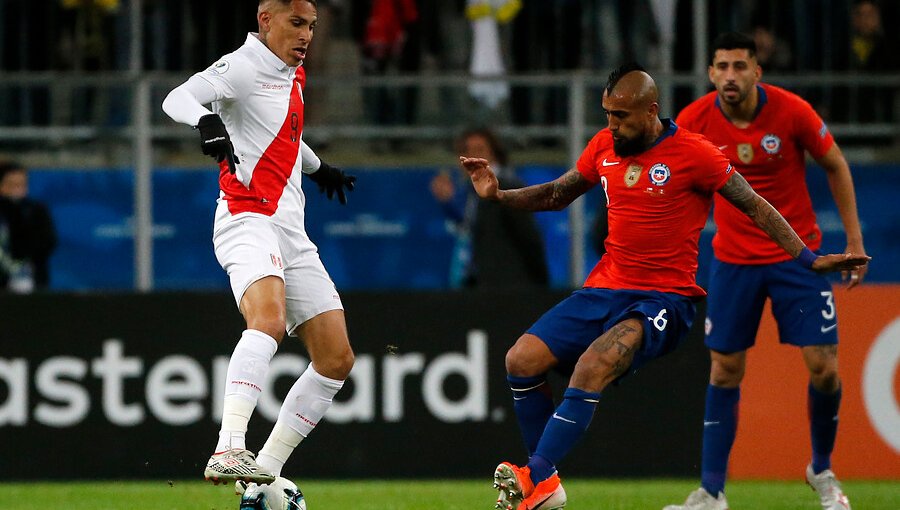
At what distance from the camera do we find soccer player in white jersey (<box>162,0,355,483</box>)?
7.16 m

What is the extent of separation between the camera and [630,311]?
24.0ft

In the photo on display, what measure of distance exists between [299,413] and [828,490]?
289cm

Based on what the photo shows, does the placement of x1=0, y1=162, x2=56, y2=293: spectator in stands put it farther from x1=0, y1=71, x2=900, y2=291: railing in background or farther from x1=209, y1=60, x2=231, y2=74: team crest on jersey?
x1=209, y1=60, x2=231, y2=74: team crest on jersey

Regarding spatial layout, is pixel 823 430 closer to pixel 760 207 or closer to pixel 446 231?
pixel 760 207

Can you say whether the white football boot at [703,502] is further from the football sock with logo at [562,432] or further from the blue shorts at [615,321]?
the football sock with logo at [562,432]

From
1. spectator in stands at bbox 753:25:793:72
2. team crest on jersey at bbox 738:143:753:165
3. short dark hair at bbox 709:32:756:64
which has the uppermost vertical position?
spectator in stands at bbox 753:25:793:72

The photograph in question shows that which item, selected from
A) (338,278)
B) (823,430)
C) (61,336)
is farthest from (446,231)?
(823,430)

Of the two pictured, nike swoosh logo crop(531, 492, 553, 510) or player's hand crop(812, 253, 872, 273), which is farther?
player's hand crop(812, 253, 872, 273)

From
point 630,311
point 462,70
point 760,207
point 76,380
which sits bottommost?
point 76,380

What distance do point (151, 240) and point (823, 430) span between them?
4.92 metres

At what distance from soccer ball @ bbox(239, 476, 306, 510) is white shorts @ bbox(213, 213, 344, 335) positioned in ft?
2.54

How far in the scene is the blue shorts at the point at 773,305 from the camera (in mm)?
8305

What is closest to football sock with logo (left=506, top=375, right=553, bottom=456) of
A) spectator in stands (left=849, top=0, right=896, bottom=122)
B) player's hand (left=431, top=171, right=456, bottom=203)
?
player's hand (left=431, top=171, right=456, bottom=203)

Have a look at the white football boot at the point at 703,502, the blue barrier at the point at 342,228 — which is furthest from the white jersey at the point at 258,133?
the blue barrier at the point at 342,228
